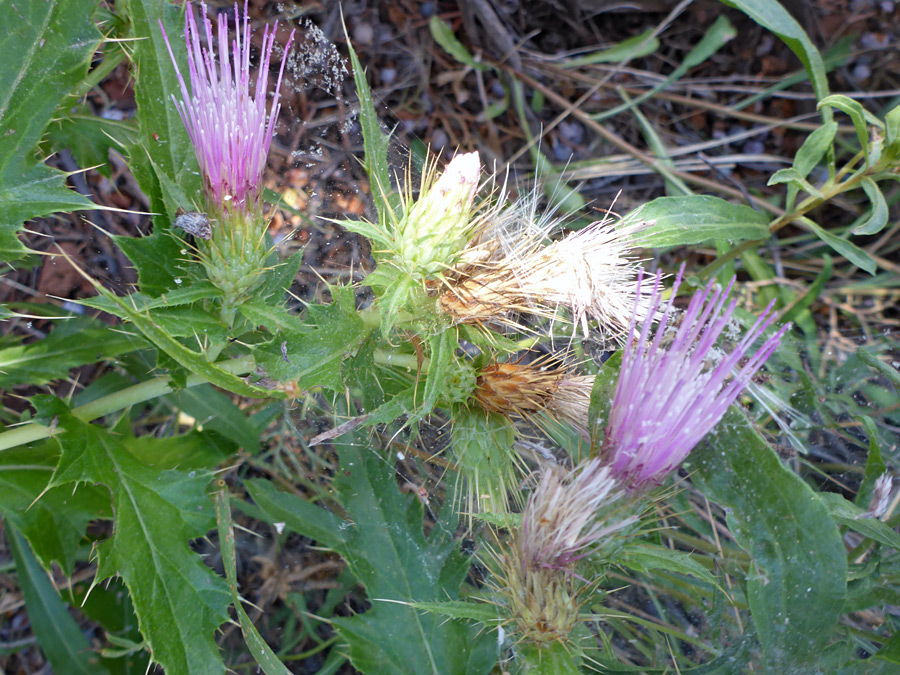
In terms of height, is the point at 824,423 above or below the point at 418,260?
below

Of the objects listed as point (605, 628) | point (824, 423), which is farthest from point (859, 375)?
point (605, 628)

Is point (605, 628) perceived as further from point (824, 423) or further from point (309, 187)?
point (309, 187)

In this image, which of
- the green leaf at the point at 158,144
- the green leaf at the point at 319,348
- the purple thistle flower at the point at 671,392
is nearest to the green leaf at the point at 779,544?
the purple thistle flower at the point at 671,392

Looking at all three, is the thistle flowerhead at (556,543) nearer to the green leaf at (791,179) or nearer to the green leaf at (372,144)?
the green leaf at (372,144)

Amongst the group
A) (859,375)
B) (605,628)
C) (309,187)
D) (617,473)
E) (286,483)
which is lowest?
(605,628)

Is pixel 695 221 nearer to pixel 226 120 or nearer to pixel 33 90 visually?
→ pixel 226 120

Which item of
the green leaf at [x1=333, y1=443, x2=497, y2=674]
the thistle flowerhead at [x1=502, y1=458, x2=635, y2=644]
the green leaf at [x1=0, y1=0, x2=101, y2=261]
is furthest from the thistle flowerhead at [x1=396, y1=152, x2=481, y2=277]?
the green leaf at [x1=0, y1=0, x2=101, y2=261]
